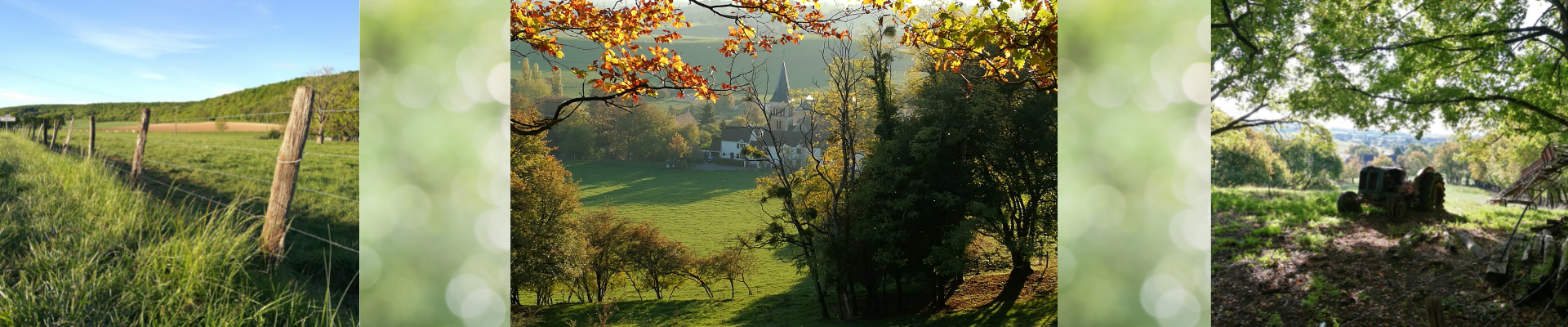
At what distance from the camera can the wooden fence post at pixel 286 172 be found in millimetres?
2918

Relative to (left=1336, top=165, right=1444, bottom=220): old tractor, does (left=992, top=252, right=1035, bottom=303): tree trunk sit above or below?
below

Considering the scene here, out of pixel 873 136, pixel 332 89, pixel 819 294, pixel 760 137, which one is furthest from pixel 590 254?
pixel 332 89

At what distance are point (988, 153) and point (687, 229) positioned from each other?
4.37ft

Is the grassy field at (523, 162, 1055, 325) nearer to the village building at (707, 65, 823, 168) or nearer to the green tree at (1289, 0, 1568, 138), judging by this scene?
the village building at (707, 65, 823, 168)

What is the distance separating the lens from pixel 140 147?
3.86m

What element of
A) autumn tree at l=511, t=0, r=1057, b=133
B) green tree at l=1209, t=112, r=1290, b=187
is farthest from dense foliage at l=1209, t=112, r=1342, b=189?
autumn tree at l=511, t=0, r=1057, b=133

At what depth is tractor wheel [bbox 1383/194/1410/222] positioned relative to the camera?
15.3 feet

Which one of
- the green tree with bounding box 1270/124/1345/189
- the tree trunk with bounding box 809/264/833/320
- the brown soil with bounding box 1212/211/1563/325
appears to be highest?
the green tree with bounding box 1270/124/1345/189

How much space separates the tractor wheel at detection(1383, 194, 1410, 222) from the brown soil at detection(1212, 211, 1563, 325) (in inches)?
Answer: 2.1

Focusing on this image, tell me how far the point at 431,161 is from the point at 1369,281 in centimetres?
569

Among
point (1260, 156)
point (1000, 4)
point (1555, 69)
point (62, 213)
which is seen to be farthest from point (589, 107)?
point (1555, 69)

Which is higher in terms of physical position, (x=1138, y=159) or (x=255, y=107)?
(x=255, y=107)

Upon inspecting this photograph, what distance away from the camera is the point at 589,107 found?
96.3 inches

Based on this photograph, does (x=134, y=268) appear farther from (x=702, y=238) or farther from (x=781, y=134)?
(x=781, y=134)
